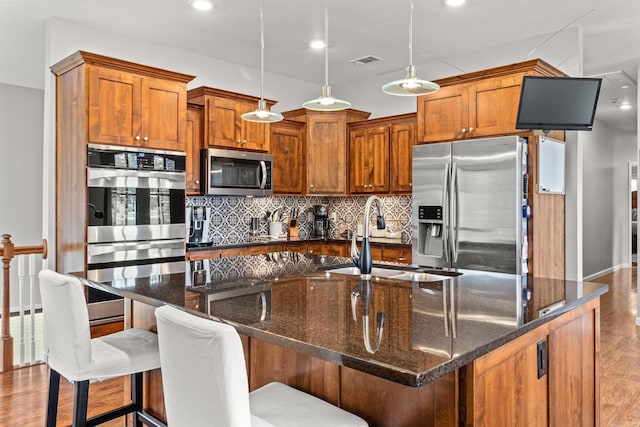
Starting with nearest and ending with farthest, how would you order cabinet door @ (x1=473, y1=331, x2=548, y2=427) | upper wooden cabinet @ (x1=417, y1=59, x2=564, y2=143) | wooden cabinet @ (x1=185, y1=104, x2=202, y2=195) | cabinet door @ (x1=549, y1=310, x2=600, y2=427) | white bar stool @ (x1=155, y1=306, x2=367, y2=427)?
white bar stool @ (x1=155, y1=306, x2=367, y2=427) < cabinet door @ (x1=473, y1=331, x2=548, y2=427) < cabinet door @ (x1=549, y1=310, x2=600, y2=427) < upper wooden cabinet @ (x1=417, y1=59, x2=564, y2=143) < wooden cabinet @ (x1=185, y1=104, x2=202, y2=195)

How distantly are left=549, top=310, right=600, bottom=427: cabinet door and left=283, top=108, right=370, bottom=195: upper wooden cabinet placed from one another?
3.85 metres

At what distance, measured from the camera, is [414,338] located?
131 centimetres

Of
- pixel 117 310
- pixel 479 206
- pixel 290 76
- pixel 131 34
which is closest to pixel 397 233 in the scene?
pixel 479 206

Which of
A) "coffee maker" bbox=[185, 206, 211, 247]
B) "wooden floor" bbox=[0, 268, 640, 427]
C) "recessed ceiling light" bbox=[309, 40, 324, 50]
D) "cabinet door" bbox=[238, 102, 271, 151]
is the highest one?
"recessed ceiling light" bbox=[309, 40, 324, 50]

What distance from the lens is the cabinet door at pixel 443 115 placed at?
14.6 ft

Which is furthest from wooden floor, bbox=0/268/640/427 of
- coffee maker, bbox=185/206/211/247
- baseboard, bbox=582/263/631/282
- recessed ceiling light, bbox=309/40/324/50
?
baseboard, bbox=582/263/631/282

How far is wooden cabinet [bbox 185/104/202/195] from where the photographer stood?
476 cm

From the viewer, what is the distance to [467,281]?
2316 mm

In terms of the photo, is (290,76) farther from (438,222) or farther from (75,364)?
(75,364)

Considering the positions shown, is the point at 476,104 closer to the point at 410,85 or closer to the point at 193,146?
the point at 410,85

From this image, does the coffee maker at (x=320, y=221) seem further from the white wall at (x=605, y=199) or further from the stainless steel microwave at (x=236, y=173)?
the white wall at (x=605, y=199)

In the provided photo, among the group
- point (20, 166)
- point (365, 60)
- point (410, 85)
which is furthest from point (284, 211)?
point (20, 166)

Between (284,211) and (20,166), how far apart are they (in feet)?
12.6

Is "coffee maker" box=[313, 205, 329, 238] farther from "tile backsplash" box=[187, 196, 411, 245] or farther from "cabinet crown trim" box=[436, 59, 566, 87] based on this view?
"cabinet crown trim" box=[436, 59, 566, 87]
